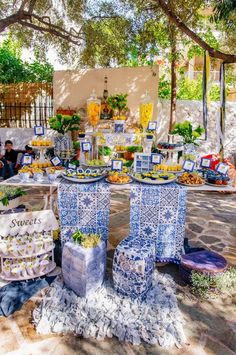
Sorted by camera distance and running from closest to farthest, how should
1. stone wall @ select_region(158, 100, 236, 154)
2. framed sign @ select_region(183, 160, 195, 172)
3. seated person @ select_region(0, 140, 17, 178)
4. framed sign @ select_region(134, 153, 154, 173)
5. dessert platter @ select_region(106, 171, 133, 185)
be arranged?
1. dessert platter @ select_region(106, 171, 133, 185)
2. framed sign @ select_region(183, 160, 195, 172)
3. framed sign @ select_region(134, 153, 154, 173)
4. seated person @ select_region(0, 140, 17, 178)
5. stone wall @ select_region(158, 100, 236, 154)

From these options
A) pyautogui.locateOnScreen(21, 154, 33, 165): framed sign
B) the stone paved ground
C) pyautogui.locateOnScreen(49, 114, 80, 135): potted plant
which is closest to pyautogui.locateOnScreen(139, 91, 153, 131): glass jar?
pyautogui.locateOnScreen(49, 114, 80, 135): potted plant

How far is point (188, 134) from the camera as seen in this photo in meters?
4.76

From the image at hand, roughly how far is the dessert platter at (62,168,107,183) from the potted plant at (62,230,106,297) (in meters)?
0.76

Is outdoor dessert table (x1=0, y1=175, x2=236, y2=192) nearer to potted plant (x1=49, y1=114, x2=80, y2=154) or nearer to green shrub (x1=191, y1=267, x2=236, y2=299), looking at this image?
potted plant (x1=49, y1=114, x2=80, y2=154)

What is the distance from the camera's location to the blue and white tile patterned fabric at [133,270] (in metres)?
3.52

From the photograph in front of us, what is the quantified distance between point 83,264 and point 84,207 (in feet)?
2.94

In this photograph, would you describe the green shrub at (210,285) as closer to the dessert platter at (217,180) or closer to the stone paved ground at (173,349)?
the stone paved ground at (173,349)

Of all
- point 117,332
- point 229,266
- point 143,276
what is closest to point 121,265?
point 143,276

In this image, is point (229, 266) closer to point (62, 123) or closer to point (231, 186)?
point (231, 186)

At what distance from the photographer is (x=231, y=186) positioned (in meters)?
4.44

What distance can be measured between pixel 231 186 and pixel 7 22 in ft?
23.5

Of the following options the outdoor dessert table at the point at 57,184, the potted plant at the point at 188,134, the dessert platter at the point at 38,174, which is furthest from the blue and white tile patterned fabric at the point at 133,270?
the potted plant at the point at 188,134

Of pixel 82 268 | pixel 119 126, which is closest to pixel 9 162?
pixel 119 126

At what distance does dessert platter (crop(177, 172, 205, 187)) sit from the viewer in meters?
4.34
